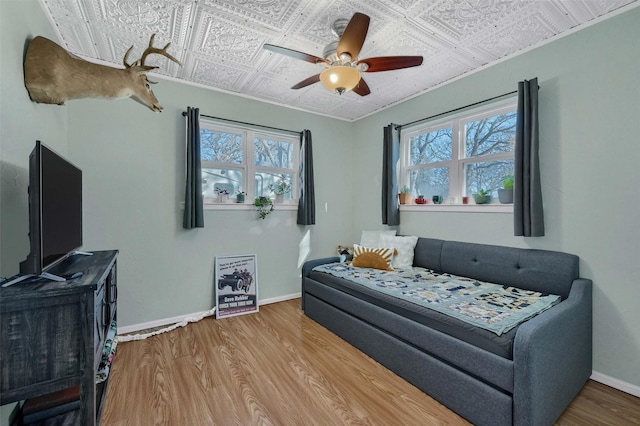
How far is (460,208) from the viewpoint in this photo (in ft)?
9.96

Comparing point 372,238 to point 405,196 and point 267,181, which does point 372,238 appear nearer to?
point 405,196

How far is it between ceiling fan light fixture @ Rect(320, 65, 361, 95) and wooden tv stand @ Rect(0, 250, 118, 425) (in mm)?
1855

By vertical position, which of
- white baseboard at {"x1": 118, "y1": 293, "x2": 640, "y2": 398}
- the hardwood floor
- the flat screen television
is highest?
the flat screen television

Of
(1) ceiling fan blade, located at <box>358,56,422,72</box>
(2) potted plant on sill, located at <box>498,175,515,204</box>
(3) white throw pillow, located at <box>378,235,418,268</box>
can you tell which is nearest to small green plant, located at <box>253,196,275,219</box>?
(3) white throw pillow, located at <box>378,235,418,268</box>

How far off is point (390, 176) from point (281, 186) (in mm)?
1476

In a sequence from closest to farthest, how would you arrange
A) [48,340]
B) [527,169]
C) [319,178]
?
[48,340], [527,169], [319,178]

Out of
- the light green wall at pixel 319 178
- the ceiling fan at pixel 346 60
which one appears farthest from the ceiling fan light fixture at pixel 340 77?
the light green wall at pixel 319 178

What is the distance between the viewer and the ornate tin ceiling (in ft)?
6.57

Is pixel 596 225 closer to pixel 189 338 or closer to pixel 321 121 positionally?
pixel 321 121

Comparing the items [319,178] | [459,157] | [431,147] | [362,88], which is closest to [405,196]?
[431,147]

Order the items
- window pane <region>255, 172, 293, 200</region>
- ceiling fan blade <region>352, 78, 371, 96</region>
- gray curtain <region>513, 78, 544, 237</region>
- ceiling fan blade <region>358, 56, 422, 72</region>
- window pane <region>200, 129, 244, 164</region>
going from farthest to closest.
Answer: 1. window pane <region>255, 172, 293, 200</region>
2. window pane <region>200, 129, 244, 164</region>
3. ceiling fan blade <region>352, 78, 371, 96</region>
4. gray curtain <region>513, 78, 544, 237</region>
5. ceiling fan blade <region>358, 56, 422, 72</region>

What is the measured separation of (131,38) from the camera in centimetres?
238

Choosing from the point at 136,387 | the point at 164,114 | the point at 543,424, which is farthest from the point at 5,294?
the point at 543,424

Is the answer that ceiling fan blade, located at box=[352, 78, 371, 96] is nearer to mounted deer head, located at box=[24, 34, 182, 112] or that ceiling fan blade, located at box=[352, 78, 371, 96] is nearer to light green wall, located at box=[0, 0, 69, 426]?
mounted deer head, located at box=[24, 34, 182, 112]
